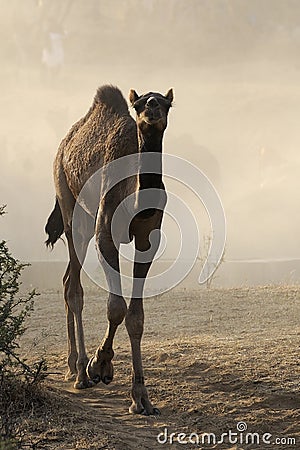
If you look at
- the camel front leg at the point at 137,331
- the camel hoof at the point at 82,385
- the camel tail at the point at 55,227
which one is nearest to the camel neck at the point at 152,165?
the camel front leg at the point at 137,331

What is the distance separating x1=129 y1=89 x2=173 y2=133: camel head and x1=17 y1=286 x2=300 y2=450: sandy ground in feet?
9.12

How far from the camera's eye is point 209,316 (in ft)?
44.8

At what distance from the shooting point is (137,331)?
677 centimetres

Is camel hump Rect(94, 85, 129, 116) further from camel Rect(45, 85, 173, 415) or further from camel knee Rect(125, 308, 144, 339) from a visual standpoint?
camel knee Rect(125, 308, 144, 339)

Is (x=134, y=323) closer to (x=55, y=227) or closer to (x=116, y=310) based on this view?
(x=116, y=310)

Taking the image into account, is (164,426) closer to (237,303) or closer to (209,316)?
(209,316)

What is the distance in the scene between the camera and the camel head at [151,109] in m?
5.98

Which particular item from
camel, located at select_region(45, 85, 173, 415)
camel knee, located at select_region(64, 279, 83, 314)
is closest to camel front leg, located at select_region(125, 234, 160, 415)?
camel, located at select_region(45, 85, 173, 415)

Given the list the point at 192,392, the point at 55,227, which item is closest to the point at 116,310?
the point at 192,392

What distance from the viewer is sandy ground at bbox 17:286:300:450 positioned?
577 centimetres

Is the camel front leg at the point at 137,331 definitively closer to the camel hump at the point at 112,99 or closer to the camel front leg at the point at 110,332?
the camel front leg at the point at 110,332

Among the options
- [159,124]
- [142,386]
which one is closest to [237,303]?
[142,386]

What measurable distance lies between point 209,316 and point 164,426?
24.9ft

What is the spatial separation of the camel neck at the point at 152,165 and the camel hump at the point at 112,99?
1684 mm
